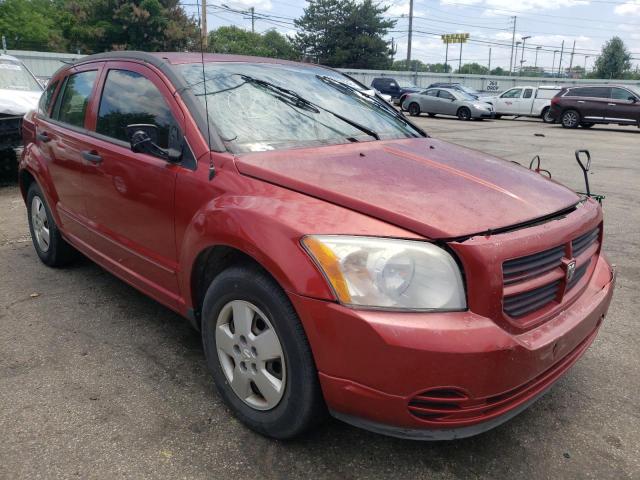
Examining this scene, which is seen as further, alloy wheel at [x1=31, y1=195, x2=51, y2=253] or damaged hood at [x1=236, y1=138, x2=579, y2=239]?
alloy wheel at [x1=31, y1=195, x2=51, y2=253]

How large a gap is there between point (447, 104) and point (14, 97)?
63.6 ft

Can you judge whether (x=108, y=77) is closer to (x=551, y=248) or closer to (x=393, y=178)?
(x=393, y=178)

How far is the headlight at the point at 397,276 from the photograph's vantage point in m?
1.89

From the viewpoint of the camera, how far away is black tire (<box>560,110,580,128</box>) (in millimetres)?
20391

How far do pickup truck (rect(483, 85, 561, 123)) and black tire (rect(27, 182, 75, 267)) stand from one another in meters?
22.7

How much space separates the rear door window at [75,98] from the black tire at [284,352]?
204 cm

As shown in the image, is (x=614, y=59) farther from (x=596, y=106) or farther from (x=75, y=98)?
(x=75, y=98)

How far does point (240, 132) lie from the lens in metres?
2.71

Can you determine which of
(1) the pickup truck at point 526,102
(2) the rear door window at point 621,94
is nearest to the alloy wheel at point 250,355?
(2) the rear door window at point 621,94

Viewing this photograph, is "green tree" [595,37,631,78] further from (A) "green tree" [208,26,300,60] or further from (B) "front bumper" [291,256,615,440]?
(B) "front bumper" [291,256,615,440]

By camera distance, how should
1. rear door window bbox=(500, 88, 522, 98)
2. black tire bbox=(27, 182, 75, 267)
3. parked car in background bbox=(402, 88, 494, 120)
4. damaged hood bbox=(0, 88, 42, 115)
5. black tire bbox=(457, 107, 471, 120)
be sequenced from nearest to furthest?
black tire bbox=(27, 182, 75, 267) < damaged hood bbox=(0, 88, 42, 115) < parked car in background bbox=(402, 88, 494, 120) < black tire bbox=(457, 107, 471, 120) < rear door window bbox=(500, 88, 522, 98)

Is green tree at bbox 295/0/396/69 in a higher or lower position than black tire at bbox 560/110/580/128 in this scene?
higher

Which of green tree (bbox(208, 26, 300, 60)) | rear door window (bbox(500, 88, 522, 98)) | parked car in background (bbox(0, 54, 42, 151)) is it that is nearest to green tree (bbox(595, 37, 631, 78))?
green tree (bbox(208, 26, 300, 60))

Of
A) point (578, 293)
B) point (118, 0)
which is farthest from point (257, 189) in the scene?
point (118, 0)
